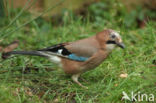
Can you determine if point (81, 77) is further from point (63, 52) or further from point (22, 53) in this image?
point (22, 53)

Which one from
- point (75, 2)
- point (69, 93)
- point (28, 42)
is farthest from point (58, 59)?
point (75, 2)

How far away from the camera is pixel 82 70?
4.40 meters

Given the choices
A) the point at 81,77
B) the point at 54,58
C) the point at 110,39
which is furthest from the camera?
the point at 81,77

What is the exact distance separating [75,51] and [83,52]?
106mm

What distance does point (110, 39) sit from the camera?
4340 millimetres

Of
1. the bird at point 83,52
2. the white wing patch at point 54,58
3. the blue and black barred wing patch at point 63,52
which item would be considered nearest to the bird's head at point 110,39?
the bird at point 83,52

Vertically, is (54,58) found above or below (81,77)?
above

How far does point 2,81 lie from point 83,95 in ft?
3.26

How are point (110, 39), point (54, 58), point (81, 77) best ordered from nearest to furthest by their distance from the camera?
point (110, 39)
point (54, 58)
point (81, 77)

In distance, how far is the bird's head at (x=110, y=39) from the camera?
431cm

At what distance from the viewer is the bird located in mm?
4332

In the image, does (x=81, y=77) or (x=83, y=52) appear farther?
(x=81, y=77)

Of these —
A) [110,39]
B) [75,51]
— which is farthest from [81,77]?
[110,39]

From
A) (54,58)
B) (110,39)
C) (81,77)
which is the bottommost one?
(81,77)
